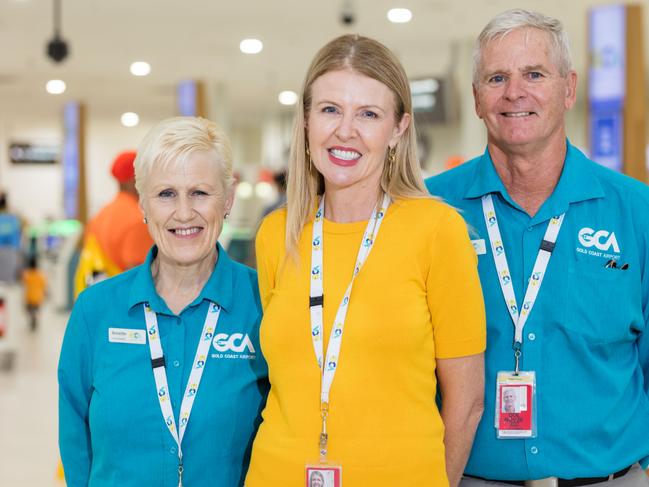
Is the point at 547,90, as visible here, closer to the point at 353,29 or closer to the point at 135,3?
the point at 135,3

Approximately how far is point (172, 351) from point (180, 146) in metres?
0.52

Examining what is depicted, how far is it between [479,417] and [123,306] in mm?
946

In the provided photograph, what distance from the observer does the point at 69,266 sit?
1437 centimetres

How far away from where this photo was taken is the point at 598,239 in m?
2.20

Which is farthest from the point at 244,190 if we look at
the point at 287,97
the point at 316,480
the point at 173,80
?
the point at 316,480

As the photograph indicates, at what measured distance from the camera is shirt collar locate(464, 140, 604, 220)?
2.22 meters

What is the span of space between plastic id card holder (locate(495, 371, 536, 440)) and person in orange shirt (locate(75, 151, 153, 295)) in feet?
7.54

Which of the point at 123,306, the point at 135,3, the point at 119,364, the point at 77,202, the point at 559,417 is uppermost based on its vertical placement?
the point at 135,3

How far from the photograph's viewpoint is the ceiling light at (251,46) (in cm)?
1303

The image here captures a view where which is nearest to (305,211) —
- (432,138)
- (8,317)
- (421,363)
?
(421,363)

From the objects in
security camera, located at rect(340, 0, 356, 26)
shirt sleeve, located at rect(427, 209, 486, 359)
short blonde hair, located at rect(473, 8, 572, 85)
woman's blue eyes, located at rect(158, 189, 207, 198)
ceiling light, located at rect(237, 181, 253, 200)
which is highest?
security camera, located at rect(340, 0, 356, 26)

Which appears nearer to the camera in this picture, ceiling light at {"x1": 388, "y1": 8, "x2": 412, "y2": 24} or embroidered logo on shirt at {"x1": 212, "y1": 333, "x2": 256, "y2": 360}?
embroidered logo on shirt at {"x1": 212, "y1": 333, "x2": 256, "y2": 360}

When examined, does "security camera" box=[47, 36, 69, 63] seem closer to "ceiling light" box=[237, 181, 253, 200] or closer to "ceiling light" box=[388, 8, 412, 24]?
"ceiling light" box=[388, 8, 412, 24]

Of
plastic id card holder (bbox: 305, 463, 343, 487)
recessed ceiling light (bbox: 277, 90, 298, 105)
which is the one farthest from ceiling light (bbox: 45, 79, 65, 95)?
plastic id card holder (bbox: 305, 463, 343, 487)
